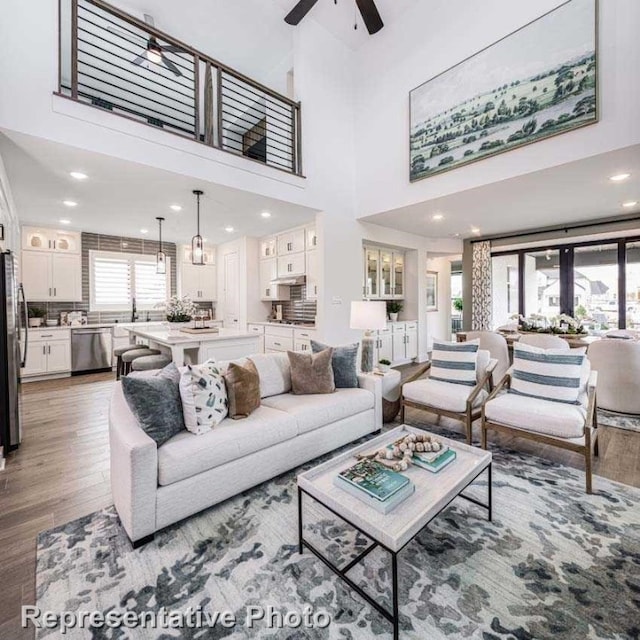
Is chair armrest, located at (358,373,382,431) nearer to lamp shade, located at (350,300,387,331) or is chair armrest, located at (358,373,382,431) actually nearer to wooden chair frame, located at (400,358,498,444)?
wooden chair frame, located at (400,358,498,444)

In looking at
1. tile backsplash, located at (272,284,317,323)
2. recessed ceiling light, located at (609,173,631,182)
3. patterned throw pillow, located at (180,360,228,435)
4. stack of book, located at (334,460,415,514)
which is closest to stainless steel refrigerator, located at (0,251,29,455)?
patterned throw pillow, located at (180,360,228,435)

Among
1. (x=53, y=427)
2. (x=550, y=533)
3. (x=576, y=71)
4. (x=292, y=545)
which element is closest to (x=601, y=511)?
(x=550, y=533)

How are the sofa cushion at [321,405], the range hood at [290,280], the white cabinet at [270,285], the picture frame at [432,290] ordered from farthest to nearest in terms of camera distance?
the picture frame at [432,290] → the white cabinet at [270,285] → the range hood at [290,280] → the sofa cushion at [321,405]

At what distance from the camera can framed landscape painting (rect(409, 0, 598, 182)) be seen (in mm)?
3186

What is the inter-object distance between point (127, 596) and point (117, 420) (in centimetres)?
95

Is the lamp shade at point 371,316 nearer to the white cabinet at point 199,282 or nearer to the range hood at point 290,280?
the range hood at point 290,280

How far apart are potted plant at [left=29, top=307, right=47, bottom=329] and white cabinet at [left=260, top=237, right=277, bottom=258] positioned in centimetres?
421

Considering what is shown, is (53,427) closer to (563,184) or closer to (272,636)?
(272,636)

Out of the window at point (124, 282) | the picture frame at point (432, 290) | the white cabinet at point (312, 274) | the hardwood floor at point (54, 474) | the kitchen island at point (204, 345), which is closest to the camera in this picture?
the hardwood floor at point (54, 474)

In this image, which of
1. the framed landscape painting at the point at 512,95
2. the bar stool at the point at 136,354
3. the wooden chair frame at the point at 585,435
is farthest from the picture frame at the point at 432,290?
the bar stool at the point at 136,354

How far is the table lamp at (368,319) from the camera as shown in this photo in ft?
11.7

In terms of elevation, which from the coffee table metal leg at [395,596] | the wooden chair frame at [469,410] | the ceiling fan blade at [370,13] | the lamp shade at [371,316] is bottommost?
the coffee table metal leg at [395,596]

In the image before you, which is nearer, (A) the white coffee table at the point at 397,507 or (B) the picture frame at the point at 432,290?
(A) the white coffee table at the point at 397,507

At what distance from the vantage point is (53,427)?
3.52 m
